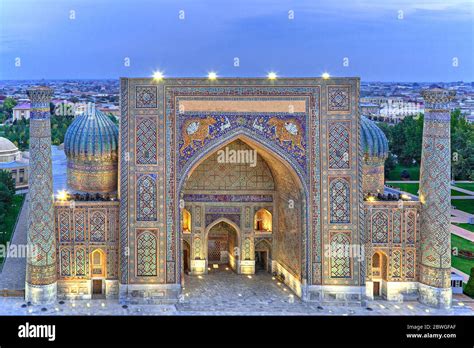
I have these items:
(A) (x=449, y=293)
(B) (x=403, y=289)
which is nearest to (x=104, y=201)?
(B) (x=403, y=289)

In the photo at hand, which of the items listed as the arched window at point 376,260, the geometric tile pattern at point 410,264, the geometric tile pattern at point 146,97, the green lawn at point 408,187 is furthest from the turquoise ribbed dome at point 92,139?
the green lawn at point 408,187

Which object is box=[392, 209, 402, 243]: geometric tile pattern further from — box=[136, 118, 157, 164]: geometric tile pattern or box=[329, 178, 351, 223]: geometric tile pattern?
box=[136, 118, 157, 164]: geometric tile pattern

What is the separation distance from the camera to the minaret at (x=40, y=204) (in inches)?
410

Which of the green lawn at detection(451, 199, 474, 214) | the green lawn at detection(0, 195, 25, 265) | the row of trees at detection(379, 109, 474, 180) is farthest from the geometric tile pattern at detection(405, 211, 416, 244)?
the row of trees at detection(379, 109, 474, 180)

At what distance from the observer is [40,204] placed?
1045 centimetres

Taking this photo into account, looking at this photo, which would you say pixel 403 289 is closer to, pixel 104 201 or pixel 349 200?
pixel 349 200


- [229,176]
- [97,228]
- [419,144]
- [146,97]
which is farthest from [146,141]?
[419,144]

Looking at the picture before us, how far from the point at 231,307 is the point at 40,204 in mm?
4140

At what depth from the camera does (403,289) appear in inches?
439

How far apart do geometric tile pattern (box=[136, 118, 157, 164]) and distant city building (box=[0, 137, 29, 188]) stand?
46.2 feet

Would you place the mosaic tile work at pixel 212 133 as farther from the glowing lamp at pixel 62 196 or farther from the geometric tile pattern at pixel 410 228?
the glowing lamp at pixel 62 196

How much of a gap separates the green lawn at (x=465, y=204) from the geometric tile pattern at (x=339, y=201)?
10.6 metres

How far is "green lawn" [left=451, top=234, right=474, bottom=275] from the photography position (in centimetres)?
1344
